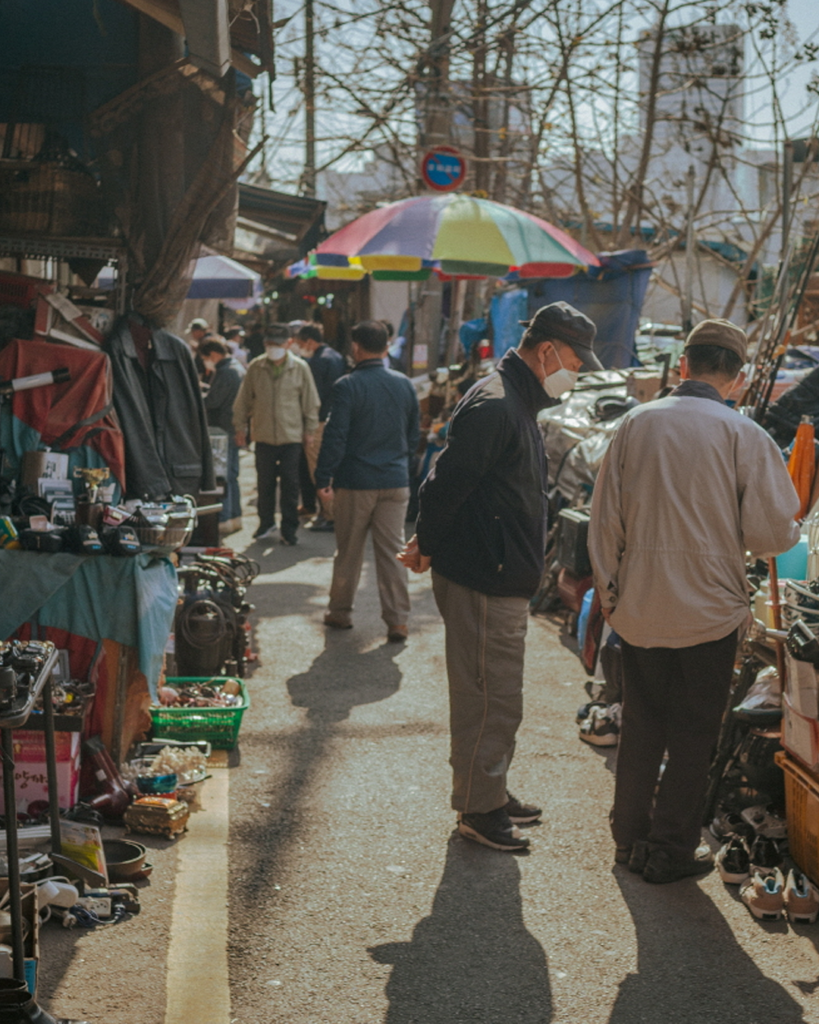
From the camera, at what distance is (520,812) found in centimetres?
525

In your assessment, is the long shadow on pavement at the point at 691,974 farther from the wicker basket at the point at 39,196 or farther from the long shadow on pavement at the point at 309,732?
the wicker basket at the point at 39,196

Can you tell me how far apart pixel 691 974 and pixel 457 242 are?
25.8 feet

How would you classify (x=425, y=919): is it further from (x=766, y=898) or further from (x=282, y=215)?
(x=282, y=215)

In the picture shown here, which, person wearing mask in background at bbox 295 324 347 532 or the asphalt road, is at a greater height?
person wearing mask in background at bbox 295 324 347 532

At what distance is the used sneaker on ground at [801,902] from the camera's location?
165 inches

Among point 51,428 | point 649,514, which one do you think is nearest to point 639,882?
point 649,514

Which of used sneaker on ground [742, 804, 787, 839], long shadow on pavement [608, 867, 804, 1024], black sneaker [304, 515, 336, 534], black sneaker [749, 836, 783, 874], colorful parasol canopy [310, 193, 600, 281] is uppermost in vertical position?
colorful parasol canopy [310, 193, 600, 281]

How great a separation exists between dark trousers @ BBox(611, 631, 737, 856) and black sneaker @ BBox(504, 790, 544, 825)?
2.00 feet

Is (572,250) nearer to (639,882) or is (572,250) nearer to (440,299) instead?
(440,299)

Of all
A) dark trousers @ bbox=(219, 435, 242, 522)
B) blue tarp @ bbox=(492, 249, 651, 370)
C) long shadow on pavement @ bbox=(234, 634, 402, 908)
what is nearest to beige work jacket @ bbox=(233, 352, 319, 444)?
dark trousers @ bbox=(219, 435, 242, 522)

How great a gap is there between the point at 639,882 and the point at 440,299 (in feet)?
38.6

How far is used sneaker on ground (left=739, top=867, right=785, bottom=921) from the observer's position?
167 inches

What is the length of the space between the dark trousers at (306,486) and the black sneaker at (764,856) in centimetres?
929

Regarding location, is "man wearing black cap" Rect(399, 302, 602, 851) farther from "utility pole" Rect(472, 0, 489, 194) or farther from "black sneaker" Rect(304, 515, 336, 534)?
"utility pole" Rect(472, 0, 489, 194)
